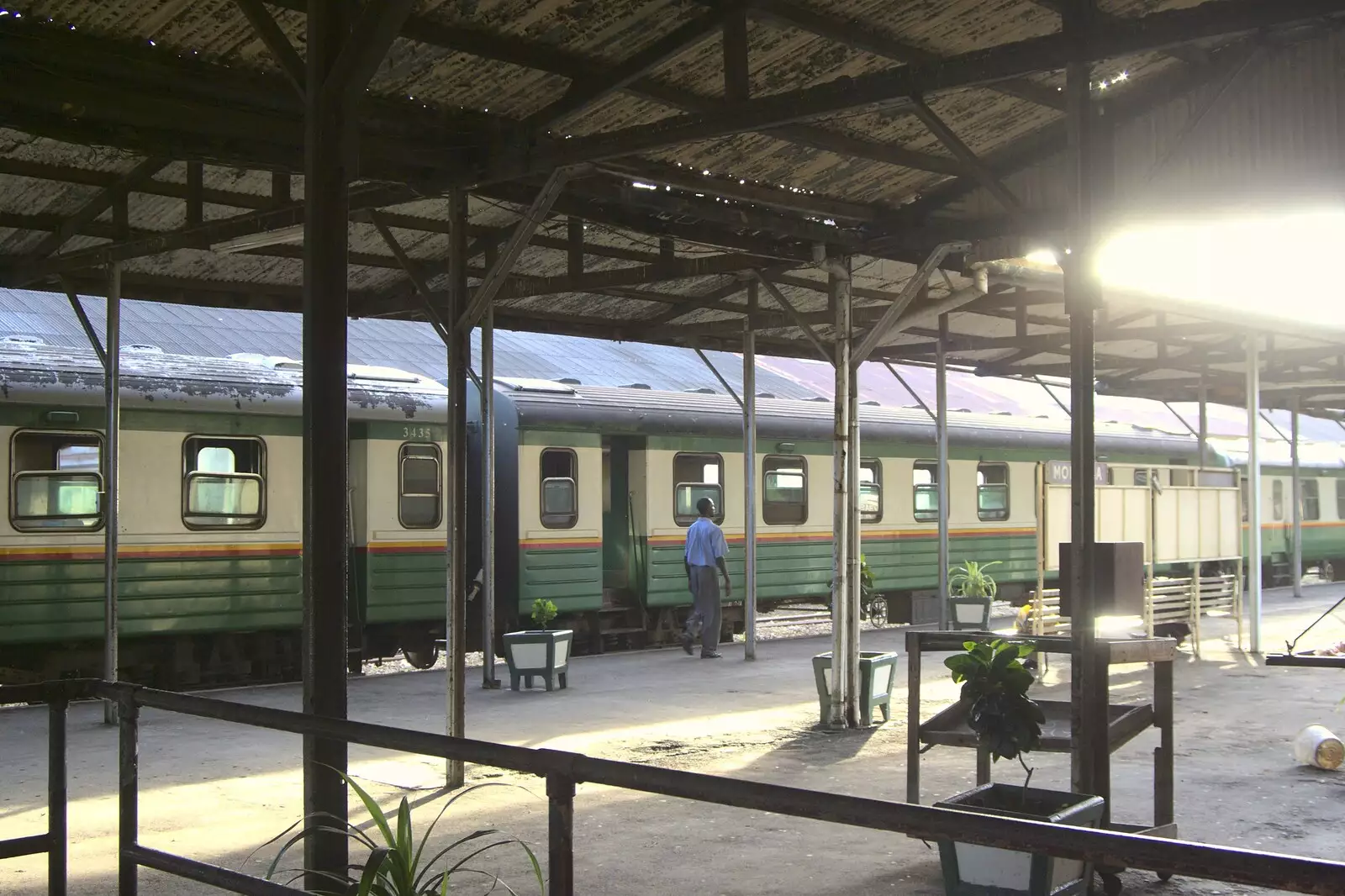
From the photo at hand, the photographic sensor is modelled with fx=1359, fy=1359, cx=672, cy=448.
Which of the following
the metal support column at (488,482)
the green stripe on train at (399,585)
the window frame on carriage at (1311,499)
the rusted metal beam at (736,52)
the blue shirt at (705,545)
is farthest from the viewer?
the window frame on carriage at (1311,499)

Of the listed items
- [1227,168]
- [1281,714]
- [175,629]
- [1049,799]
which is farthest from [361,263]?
[1281,714]

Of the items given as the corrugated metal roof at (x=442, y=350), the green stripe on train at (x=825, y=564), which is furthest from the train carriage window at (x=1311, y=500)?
the green stripe on train at (x=825, y=564)

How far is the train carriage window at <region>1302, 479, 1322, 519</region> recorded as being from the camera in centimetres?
2752

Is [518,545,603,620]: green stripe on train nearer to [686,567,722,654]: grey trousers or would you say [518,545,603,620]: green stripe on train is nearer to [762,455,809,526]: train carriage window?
[686,567,722,654]: grey trousers

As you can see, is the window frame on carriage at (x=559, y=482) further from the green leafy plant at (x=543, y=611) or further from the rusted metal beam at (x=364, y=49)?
the rusted metal beam at (x=364, y=49)

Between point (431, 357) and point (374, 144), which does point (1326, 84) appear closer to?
point (374, 144)

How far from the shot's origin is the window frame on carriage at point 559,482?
49.3 feet

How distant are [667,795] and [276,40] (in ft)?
12.0

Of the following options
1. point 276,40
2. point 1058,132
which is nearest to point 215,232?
point 276,40

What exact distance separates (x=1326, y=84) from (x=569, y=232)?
5440 millimetres

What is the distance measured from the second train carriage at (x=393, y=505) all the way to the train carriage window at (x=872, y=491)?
3 cm

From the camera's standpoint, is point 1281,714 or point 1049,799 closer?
point 1049,799

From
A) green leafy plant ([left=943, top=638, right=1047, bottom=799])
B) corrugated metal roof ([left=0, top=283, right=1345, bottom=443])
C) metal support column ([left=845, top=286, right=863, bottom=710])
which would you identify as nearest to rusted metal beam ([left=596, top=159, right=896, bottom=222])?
metal support column ([left=845, top=286, right=863, bottom=710])

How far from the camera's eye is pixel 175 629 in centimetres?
1214
